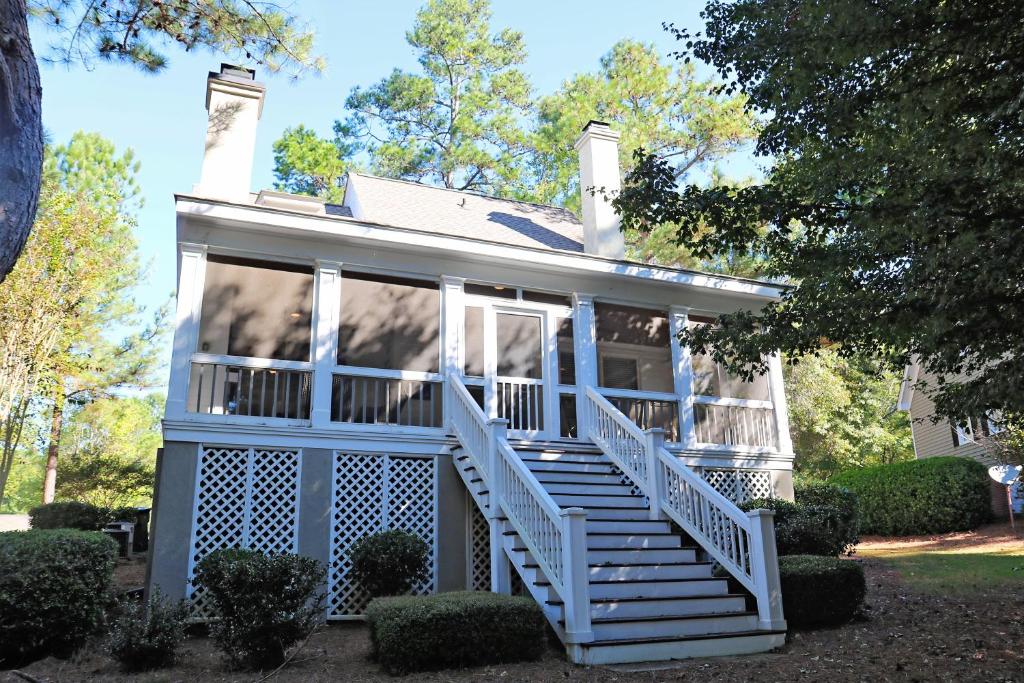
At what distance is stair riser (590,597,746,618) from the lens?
23.9 ft

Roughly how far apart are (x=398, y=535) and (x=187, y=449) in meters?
2.67

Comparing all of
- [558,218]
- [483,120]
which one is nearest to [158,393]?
[483,120]

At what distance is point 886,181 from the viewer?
25.8ft

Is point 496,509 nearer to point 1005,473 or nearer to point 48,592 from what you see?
point 48,592

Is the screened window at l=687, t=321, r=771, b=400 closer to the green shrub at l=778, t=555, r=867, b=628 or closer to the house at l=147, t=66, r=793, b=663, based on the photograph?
the house at l=147, t=66, r=793, b=663

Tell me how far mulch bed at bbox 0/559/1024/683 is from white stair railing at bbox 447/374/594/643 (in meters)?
0.57

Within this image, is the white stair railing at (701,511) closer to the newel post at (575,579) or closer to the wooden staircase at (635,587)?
the wooden staircase at (635,587)

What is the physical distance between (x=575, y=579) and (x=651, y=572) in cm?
147

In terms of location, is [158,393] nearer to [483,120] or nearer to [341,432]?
[483,120]

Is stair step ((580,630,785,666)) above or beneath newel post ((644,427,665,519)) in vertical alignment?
beneath

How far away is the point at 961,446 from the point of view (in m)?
20.8

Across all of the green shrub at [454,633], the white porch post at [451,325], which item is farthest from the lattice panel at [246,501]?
the green shrub at [454,633]

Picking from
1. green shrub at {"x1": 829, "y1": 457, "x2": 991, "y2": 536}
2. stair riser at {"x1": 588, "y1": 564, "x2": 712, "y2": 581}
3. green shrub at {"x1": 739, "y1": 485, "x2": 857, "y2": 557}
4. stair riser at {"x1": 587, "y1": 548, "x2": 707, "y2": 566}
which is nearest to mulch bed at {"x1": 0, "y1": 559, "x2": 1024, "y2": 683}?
stair riser at {"x1": 588, "y1": 564, "x2": 712, "y2": 581}

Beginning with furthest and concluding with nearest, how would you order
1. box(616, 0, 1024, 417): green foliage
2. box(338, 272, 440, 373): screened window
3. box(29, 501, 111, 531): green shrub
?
1. box(29, 501, 111, 531): green shrub
2. box(338, 272, 440, 373): screened window
3. box(616, 0, 1024, 417): green foliage
